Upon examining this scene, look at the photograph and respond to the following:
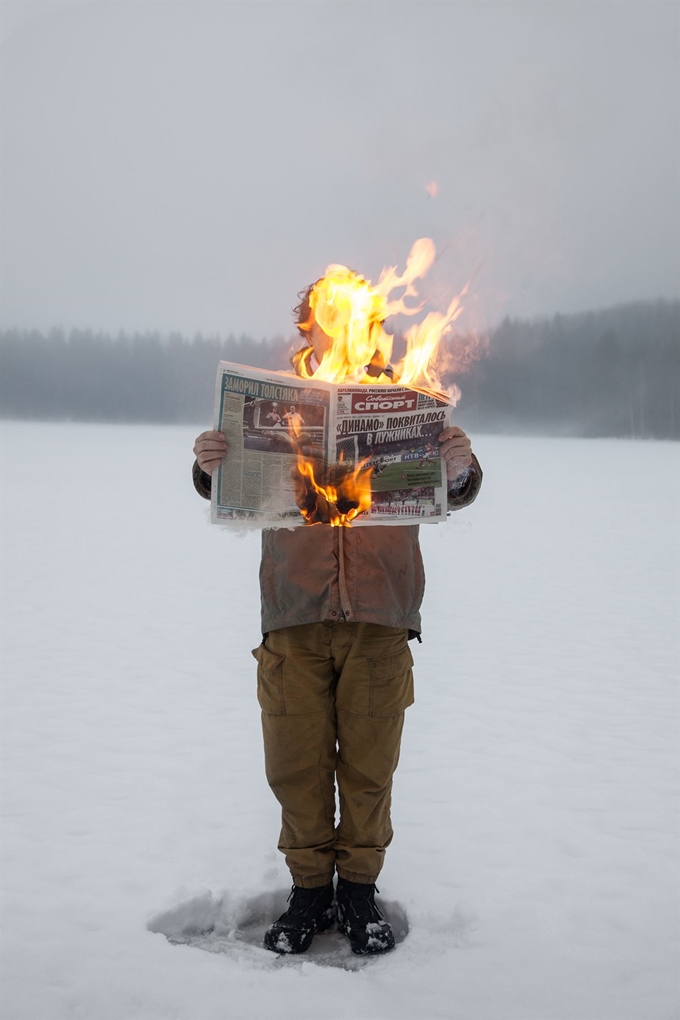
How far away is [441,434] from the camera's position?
7.61 ft

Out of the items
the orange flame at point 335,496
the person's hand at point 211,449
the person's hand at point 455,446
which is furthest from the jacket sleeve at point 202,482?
the person's hand at point 455,446

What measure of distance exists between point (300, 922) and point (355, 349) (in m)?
1.81

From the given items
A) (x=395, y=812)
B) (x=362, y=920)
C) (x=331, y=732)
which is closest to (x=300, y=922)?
(x=362, y=920)

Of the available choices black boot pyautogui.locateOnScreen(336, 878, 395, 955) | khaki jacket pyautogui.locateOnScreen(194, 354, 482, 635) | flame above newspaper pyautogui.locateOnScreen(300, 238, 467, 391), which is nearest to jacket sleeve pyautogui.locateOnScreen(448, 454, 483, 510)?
khaki jacket pyautogui.locateOnScreen(194, 354, 482, 635)

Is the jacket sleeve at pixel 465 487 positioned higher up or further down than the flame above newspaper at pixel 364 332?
further down

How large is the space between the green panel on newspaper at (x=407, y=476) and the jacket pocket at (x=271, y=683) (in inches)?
25.1

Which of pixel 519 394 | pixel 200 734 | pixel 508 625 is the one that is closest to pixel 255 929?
pixel 200 734

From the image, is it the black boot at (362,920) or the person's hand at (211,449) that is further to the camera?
the black boot at (362,920)

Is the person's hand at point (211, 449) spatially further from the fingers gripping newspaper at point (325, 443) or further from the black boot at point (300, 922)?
the black boot at point (300, 922)

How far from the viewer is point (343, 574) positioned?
2.44 m

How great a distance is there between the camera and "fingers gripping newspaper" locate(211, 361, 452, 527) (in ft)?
7.50

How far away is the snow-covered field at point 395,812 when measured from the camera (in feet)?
7.55

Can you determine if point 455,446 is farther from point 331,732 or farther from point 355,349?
point 331,732

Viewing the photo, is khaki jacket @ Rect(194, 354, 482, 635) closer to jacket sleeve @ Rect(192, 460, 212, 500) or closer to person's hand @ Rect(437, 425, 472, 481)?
jacket sleeve @ Rect(192, 460, 212, 500)
